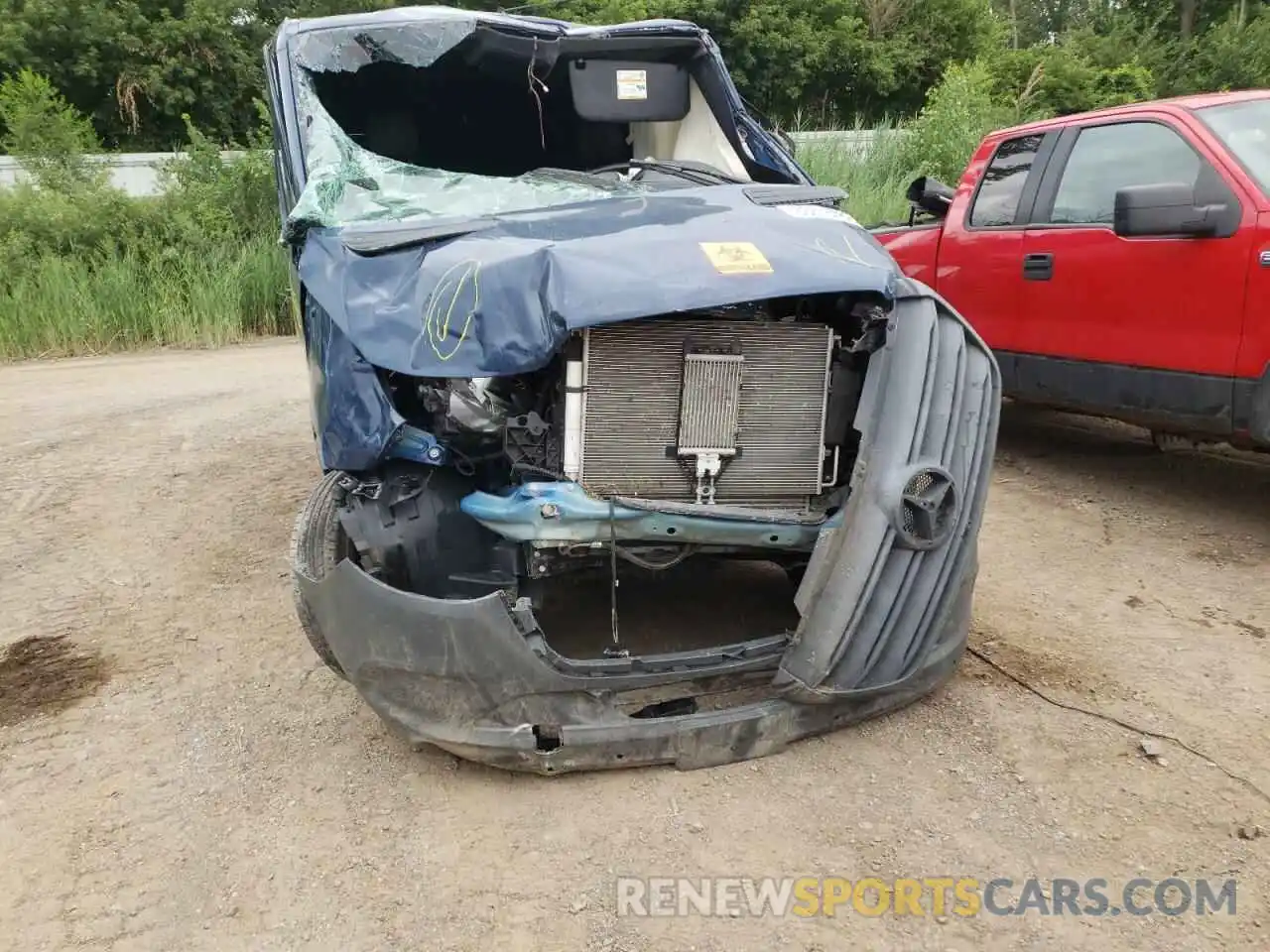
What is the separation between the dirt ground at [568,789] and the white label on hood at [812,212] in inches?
63.7

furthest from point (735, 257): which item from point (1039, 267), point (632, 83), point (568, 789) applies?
point (1039, 267)

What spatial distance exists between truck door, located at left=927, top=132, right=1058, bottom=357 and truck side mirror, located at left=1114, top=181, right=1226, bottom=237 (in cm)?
99

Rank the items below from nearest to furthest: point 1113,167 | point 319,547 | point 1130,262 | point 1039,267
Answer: point 319,547 < point 1130,262 < point 1113,167 < point 1039,267

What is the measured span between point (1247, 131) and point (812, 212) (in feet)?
8.66

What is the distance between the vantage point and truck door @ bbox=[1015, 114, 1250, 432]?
4.45 m

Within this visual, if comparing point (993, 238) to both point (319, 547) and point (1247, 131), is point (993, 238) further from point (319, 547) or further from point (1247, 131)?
point (319, 547)

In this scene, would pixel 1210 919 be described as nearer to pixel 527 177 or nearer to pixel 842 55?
pixel 527 177

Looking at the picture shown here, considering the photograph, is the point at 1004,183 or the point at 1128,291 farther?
the point at 1004,183

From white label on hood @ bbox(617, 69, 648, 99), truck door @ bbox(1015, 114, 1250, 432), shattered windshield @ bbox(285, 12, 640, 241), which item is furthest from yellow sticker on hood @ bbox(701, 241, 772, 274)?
truck door @ bbox(1015, 114, 1250, 432)

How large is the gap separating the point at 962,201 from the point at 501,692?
15.6 feet

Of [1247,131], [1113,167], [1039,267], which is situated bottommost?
[1039,267]

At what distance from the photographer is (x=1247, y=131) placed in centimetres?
461

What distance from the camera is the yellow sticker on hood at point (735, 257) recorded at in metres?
2.77

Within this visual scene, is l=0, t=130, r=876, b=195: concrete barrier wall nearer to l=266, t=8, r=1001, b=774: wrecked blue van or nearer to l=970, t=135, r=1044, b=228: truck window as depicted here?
l=970, t=135, r=1044, b=228: truck window
